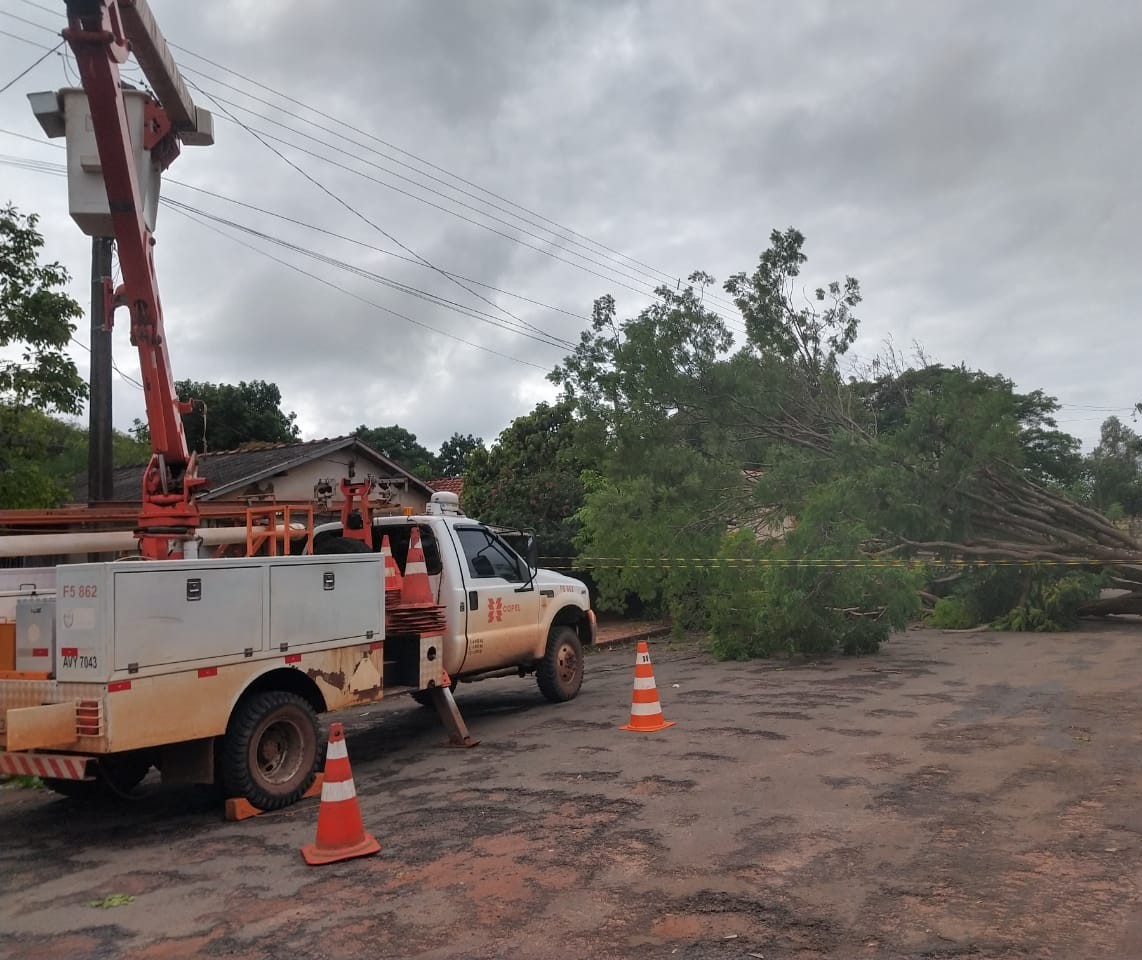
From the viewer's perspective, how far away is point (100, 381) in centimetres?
1050

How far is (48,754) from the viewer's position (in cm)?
608

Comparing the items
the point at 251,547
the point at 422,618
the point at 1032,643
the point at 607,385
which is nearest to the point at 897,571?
the point at 1032,643

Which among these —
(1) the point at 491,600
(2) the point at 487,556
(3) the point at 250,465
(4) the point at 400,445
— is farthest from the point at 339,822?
(4) the point at 400,445

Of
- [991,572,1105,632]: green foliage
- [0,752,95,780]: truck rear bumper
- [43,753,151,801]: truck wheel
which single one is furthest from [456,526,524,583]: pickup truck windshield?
[991,572,1105,632]: green foliage

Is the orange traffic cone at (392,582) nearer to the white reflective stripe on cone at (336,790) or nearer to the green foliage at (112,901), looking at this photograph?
the white reflective stripe on cone at (336,790)

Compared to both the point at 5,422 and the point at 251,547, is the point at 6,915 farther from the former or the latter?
the point at 5,422

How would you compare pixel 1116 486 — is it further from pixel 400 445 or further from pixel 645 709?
pixel 400 445

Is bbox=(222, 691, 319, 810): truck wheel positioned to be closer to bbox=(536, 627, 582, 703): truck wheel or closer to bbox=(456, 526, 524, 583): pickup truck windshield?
bbox=(456, 526, 524, 583): pickup truck windshield

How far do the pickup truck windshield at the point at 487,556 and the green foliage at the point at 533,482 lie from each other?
31.8 feet

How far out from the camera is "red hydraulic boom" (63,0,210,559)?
23.5ft

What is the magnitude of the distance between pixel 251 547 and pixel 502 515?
14.7 m

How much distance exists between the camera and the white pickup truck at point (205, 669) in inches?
230

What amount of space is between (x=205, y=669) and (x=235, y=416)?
28.2 meters

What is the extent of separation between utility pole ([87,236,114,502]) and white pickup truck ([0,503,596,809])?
3277 mm
